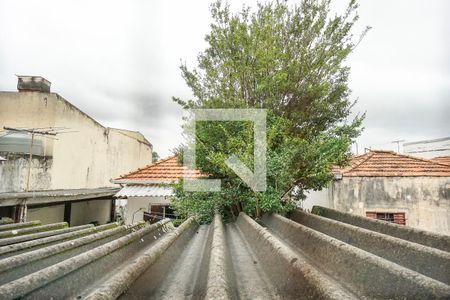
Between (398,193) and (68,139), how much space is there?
59.4ft

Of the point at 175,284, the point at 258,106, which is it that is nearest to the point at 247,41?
the point at 258,106

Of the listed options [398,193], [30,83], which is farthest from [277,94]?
[30,83]

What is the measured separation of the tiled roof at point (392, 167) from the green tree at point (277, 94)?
444 cm

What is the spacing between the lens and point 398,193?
932 cm

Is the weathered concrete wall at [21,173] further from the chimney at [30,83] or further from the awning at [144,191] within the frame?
the awning at [144,191]

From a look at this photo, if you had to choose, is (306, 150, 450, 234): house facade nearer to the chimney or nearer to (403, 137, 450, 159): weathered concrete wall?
the chimney

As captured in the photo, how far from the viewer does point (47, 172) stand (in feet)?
54.9

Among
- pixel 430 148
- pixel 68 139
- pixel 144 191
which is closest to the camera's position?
pixel 144 191

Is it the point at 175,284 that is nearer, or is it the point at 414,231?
the point at 175,284

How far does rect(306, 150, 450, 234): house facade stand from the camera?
8961mm

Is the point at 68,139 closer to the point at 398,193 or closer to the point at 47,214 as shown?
the point at 47,214

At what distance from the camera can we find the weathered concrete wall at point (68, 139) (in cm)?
1689

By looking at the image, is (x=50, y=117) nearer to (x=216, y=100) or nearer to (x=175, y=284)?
(x=216, y=100)

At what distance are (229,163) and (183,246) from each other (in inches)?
73.0
